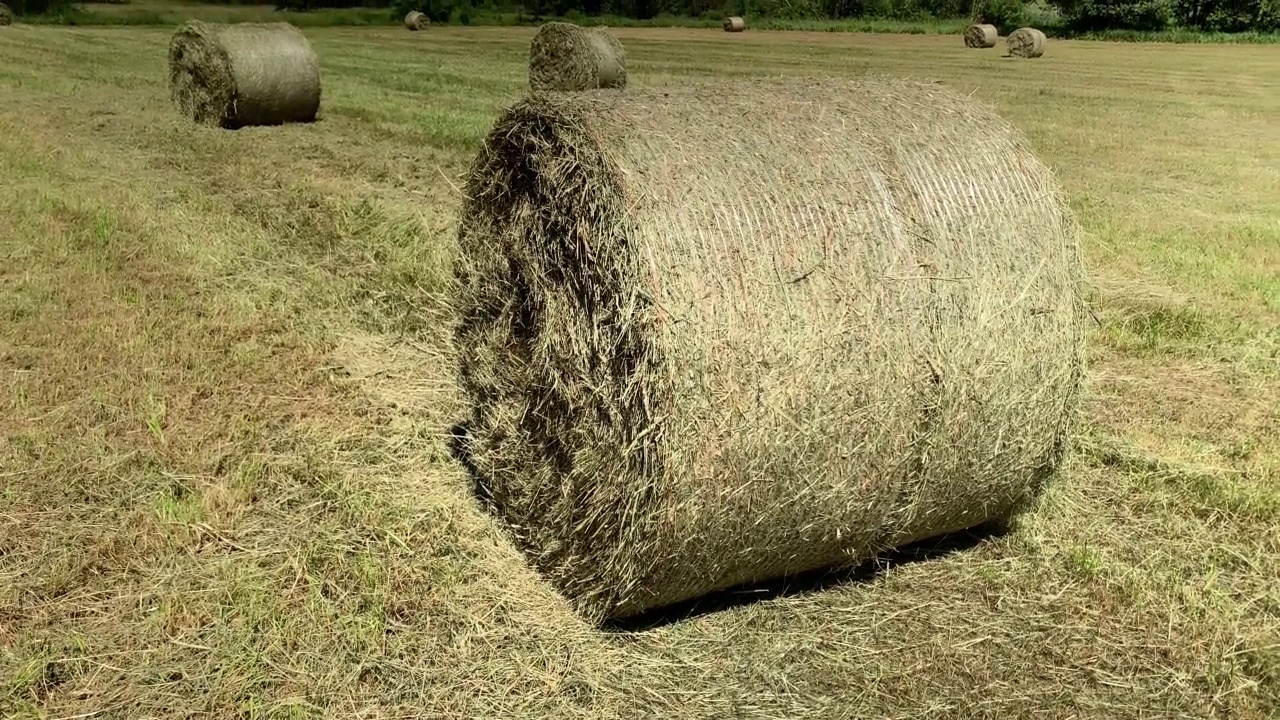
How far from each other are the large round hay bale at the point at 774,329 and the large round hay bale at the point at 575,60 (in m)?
11.7

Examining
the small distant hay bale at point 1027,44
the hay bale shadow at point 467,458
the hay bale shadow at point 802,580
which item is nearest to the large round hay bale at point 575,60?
the hay bale shadow at point 467,458

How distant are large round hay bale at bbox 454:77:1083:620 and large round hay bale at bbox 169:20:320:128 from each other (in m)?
9.57

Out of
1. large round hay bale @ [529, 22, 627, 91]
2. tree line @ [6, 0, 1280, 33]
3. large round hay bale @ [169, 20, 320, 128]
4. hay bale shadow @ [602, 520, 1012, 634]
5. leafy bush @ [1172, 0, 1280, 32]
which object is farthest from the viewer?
tree line @ [6, 0, 1280, 33]

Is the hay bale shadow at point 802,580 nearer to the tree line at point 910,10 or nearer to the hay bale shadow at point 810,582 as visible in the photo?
the hay bale shadow at point 810,582

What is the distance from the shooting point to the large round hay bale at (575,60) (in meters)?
15.7

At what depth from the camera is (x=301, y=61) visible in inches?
519

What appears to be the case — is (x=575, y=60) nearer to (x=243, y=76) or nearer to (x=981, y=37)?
(x=243, y=76)

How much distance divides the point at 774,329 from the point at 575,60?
1314 centimetres

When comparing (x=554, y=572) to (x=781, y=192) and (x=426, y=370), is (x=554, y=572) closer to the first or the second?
(x=781, y=192)

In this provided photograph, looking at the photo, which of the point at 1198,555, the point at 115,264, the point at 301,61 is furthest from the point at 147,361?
the point at 301,61

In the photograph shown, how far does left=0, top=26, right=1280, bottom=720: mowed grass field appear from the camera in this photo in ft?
11.4

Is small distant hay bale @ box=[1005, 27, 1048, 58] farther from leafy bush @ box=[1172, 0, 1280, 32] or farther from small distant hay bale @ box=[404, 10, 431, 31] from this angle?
small distant hay bale @ box=[404, 10, 431, 31]

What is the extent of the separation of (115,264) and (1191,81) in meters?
21.1

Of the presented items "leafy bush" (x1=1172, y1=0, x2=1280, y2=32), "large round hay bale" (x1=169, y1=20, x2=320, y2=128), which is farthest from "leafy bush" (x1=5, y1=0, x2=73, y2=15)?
"leafy bush" (x1=1172, y1=0, x2=1280, y2=32)
